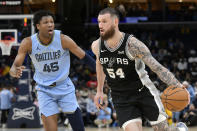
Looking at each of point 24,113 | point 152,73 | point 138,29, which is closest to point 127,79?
point 24,113

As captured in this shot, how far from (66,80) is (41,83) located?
335 millimetres

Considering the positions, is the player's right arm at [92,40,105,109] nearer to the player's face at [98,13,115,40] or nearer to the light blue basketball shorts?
the player's face at [98,13,115,40]

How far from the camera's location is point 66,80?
573 cm

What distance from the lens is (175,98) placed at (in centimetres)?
513

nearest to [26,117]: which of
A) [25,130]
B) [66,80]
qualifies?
[25,130]

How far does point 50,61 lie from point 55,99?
1.60 ft

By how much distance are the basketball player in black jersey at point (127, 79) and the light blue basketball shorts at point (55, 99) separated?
740mm

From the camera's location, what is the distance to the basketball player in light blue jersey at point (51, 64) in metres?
5.57

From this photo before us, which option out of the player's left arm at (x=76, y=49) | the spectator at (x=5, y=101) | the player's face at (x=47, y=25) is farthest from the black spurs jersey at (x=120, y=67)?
the spectator at (x=5, y=101)

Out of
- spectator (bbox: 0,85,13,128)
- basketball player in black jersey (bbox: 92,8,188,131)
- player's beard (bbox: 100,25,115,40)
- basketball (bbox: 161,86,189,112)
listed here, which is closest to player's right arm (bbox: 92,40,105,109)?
basketball player in black jersey (bbox: 92,8,188,131)

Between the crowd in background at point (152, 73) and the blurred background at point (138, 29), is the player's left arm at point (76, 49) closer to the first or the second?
the crowd in background at point (152, 73)

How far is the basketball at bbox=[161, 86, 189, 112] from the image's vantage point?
16.4 feet

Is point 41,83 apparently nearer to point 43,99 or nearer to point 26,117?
point 43,99

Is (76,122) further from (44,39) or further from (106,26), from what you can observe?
(106,26)
